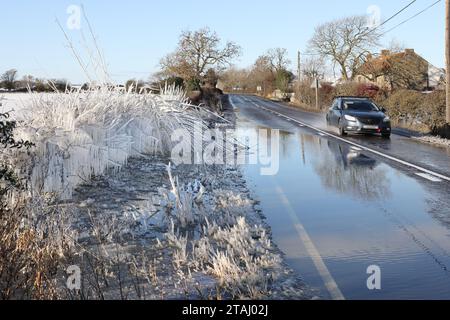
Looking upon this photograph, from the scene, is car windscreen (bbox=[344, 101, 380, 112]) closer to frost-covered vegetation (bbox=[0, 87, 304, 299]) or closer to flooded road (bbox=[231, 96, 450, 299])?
flooded road (bbox=[231, 96, 450, 299])

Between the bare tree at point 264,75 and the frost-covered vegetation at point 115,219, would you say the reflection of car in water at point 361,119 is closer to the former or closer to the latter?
the frost-covered vegetation at point 115,219

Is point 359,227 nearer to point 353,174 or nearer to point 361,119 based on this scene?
point 353,174

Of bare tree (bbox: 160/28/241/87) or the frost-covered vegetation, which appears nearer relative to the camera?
the frost-covered vegetation

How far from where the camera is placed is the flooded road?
4477 millimetres

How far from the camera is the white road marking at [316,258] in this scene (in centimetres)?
421

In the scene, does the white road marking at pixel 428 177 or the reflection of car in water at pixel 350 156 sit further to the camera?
the reflection of car in water at pixel 350 156

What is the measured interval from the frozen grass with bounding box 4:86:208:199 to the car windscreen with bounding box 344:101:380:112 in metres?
10.0

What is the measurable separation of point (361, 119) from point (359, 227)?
46.9 ft

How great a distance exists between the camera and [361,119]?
19906 millimetres

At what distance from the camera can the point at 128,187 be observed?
862 cm

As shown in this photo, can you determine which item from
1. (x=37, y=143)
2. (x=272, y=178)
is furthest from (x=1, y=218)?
(x=272, y=178)

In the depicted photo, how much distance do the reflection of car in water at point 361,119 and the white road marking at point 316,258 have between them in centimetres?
1307

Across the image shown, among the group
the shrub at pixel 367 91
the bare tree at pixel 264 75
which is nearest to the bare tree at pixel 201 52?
the shrub at pixel 367 91

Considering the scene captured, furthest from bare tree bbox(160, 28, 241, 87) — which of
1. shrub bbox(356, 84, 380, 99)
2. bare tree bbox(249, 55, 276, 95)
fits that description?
bare tree bbox(249, 55, 276, 95)
